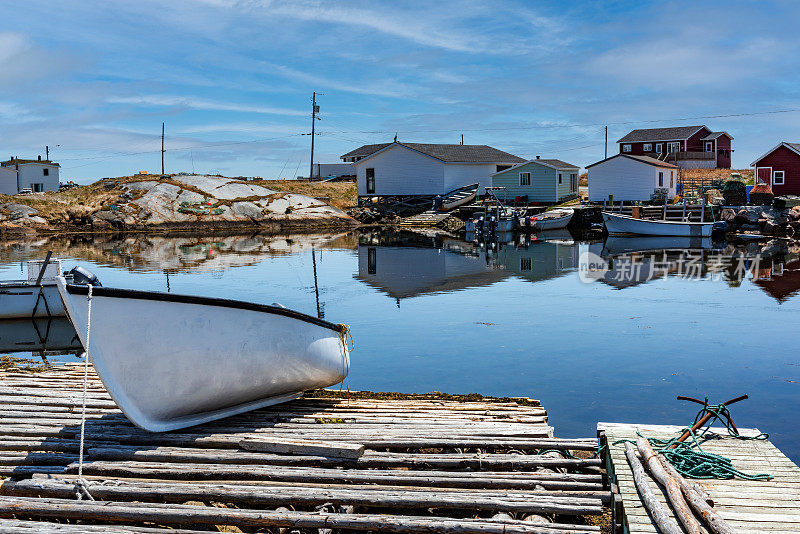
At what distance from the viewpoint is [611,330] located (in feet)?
58.0

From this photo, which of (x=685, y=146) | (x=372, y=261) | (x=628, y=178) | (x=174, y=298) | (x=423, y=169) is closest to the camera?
(x=174, y=298)

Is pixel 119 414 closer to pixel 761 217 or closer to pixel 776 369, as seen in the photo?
pixel 776 369

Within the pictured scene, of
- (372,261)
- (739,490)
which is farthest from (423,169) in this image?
(739,490)

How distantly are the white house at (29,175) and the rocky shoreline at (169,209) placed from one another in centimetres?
1769

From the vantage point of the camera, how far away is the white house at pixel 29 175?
80688mm

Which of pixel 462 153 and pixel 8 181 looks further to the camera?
pixel 8 181

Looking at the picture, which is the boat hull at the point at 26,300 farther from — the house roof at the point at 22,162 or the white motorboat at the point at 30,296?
the house roof at the point at 22,162

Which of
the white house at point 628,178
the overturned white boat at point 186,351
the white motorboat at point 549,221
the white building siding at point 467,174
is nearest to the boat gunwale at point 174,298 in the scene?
the overturned white boat at point 186,351

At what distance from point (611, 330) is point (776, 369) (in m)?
4.39

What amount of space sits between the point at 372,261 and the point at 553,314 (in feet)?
53.5

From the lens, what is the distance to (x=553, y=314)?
66.4 ft

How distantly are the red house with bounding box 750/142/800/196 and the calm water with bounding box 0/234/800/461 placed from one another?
22.1 meters

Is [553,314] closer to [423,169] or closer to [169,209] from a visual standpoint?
[423,169]

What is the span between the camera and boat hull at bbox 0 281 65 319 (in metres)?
19.5
